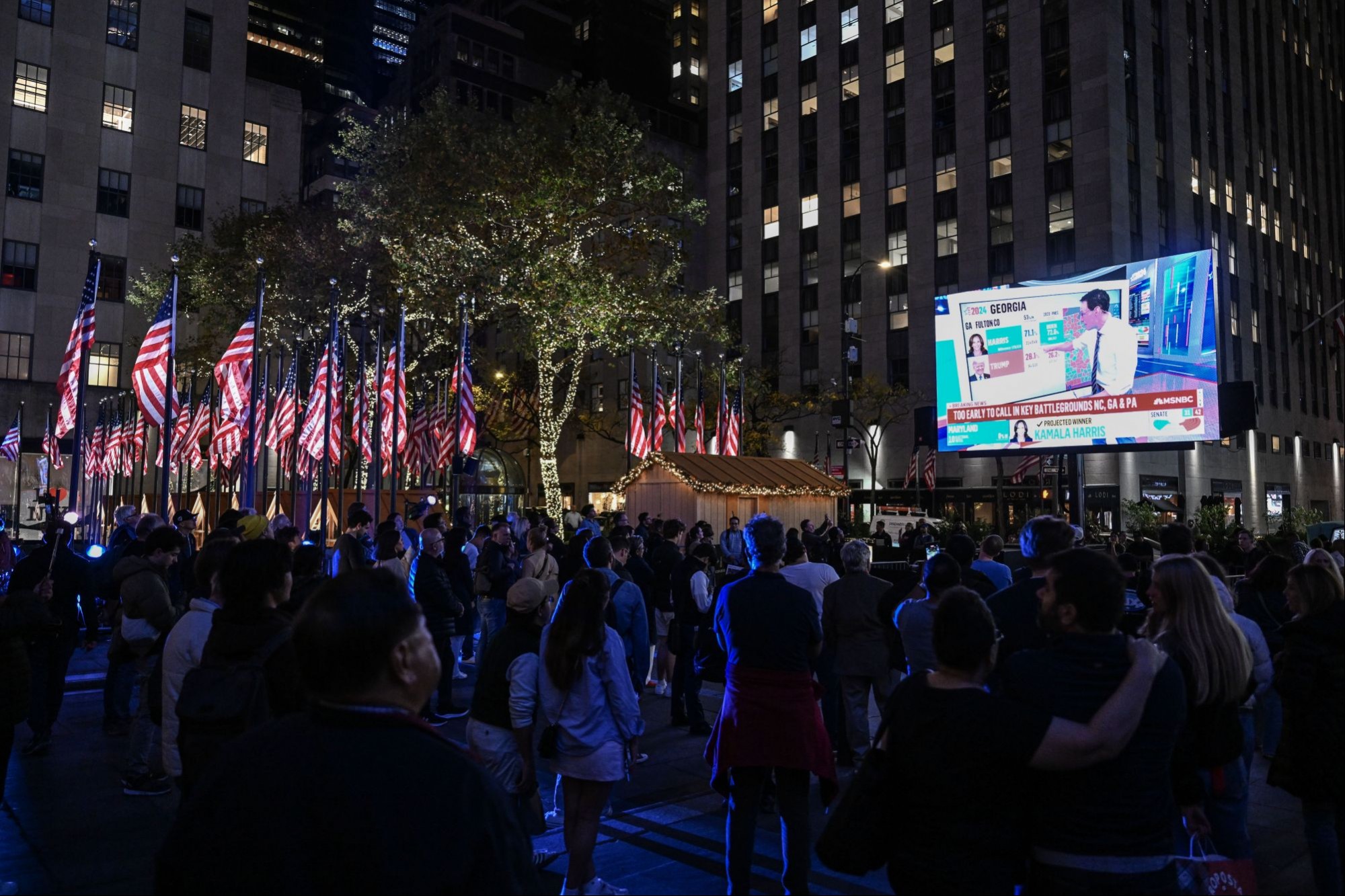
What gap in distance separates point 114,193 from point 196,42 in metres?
9.84

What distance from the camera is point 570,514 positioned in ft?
80.3

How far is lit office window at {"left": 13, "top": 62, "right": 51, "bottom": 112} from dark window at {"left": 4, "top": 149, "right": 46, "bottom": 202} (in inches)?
93.2

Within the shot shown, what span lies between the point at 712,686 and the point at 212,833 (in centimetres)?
1125

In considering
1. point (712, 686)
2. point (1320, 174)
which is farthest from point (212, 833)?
point (1320, 174)

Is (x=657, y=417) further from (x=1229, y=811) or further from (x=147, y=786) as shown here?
(x=1229, y=811)

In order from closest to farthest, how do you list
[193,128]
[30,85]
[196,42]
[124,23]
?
[30,85] → [124,23] → [193,128] → [196,42]

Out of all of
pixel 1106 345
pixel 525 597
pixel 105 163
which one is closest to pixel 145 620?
pixel 525 597

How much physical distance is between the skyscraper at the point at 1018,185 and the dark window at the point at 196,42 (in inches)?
1205

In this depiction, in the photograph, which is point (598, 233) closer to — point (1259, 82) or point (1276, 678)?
point (1276, 678)

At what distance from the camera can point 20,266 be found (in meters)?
44.4

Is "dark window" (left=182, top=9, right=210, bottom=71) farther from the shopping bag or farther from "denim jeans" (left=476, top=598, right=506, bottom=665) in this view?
the shopping bag

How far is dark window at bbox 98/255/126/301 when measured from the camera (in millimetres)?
46375

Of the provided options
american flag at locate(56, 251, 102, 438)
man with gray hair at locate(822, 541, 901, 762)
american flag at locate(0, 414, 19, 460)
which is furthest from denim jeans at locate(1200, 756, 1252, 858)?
american flag at locate(0, 414, 19, 460)

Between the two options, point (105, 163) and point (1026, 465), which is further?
point (105, 163)
